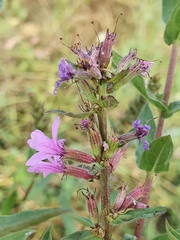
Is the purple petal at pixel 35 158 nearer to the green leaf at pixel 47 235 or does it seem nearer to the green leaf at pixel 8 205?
the green leaf at pixel 47 235

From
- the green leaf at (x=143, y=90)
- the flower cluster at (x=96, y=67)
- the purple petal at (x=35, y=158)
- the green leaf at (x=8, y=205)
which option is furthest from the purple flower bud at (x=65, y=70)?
the green leaf at (x=8, y=205)

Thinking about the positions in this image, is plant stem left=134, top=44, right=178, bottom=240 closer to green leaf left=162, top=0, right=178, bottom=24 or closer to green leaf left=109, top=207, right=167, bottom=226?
green leaf left=162, top=0, right=178, bottom=24

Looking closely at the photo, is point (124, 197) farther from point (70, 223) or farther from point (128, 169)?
point (128, 169)

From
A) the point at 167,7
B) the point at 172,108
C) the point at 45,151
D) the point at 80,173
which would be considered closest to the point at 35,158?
the point at 45,151

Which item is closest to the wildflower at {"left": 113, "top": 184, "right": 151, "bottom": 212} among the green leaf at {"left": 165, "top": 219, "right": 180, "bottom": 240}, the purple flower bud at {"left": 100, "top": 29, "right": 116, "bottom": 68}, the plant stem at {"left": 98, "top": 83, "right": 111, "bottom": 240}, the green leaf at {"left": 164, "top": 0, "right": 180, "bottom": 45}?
the plant stem at {"left": 98, "top": 83, "right": 111, "bottom": 240}

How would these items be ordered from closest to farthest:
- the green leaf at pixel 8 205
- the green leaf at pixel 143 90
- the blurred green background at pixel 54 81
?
the green leaf at pixel 143 90
the green leaf at pixel 8 205
the blurred green background at pixel 54 81

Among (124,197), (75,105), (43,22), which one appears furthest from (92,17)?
(124,197)

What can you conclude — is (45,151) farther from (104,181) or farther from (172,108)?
(172,108)

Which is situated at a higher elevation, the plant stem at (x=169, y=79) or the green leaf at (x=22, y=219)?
the plant stem at (x=169, y=79)

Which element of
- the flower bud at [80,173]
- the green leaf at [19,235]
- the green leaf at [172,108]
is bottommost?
the green leaf at [19,235]
